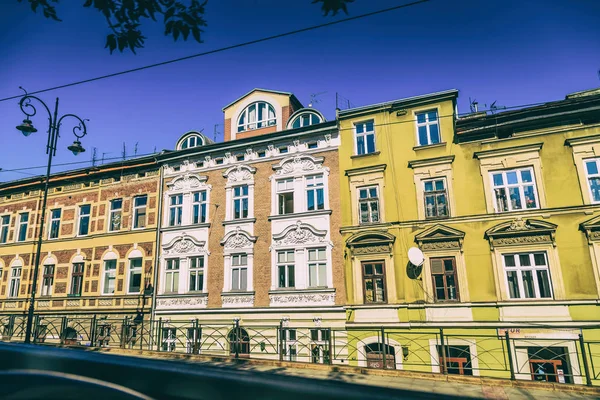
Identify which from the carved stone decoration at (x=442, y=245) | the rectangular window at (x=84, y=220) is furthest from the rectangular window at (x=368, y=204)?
the rectangular window at (x=84, y=220)

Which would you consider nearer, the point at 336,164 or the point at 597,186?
the point at 597,186

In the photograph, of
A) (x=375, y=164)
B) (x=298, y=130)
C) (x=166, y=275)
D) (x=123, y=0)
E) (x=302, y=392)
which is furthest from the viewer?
(x=166, y=275)

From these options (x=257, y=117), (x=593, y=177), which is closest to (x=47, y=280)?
(x=257, y=117)

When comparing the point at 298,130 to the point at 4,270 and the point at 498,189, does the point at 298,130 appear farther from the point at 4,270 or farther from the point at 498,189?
the point at 4,270

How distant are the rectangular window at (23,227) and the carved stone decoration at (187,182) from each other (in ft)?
38.8

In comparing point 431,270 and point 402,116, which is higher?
point 402,116

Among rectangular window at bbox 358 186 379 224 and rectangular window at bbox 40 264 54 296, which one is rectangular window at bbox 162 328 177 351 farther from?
rectangular window at bbox 358 186 379 224

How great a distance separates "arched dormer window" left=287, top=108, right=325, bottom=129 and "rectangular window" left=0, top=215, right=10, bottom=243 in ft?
70.4

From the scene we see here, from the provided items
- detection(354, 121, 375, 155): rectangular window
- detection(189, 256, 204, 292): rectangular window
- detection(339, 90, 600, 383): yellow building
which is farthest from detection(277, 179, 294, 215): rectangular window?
detection(189, 256, 204, 292): rectangular window

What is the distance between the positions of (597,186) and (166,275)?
20154 mm

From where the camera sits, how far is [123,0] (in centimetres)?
477

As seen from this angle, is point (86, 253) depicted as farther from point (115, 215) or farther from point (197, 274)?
point (197, 274)

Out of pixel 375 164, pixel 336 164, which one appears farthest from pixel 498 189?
pixel 336 164

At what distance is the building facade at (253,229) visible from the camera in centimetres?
1820
